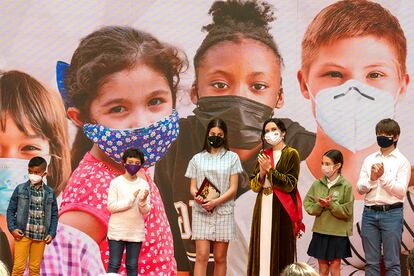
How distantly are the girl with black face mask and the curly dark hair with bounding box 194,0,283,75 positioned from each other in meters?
1.25

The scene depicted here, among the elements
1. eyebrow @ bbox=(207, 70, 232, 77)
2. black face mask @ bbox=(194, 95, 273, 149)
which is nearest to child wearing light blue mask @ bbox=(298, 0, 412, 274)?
black face mask @ bbox=(194, 95, 273, 149)

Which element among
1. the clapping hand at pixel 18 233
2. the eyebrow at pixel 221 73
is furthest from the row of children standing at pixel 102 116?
the clapping hand at pixel 18 233

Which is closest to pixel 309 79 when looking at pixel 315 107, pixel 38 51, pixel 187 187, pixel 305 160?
pixel 315 107

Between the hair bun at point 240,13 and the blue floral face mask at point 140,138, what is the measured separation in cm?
97

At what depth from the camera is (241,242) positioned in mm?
7066

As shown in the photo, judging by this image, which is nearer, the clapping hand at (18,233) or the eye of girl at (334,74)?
the clapping hand at (18,233)

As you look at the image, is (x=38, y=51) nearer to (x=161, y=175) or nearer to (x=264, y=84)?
(x=161, y=175)

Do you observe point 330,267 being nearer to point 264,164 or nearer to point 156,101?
point 264,164

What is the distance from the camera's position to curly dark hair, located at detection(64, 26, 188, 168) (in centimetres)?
717

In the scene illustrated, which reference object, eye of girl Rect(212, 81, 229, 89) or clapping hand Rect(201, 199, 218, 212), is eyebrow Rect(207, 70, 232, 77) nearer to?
eye of girl Rect(212, 81, 229, 89)

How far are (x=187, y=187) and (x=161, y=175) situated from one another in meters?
0.27

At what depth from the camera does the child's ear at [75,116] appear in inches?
283

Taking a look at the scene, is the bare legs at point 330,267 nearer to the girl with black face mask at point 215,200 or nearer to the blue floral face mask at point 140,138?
the girl with black face mask at point 215,200

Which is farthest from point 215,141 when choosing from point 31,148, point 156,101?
point 31,148
